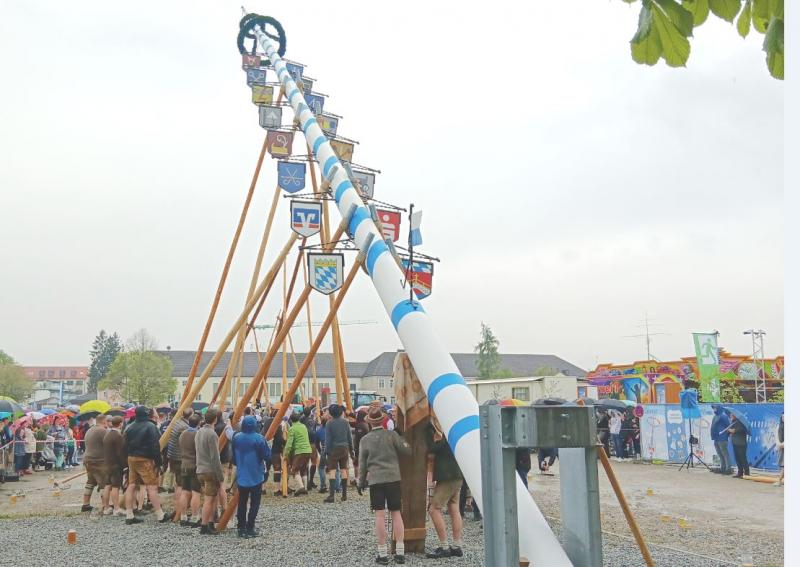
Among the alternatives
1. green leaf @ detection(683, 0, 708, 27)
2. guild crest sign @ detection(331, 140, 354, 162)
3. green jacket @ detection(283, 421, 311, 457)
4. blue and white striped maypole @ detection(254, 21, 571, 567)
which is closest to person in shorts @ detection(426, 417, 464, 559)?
blue and white striped maypole @ detection(254, 21, 571, 567)

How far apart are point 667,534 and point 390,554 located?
141 inches

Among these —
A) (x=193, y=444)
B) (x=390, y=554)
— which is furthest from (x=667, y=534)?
(x=193, y=444)

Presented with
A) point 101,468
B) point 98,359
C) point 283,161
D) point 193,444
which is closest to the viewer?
point 193,444

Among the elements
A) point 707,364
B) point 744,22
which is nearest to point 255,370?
point 707,364

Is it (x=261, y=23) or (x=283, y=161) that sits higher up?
(x=261, y=23)

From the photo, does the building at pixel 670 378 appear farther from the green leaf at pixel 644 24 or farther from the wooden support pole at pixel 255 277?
the green leaf at pixel 644 24

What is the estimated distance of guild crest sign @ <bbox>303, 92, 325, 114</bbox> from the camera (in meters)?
14.9

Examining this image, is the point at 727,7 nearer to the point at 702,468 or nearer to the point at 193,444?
the point at 193,444

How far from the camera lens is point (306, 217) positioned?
10867mm

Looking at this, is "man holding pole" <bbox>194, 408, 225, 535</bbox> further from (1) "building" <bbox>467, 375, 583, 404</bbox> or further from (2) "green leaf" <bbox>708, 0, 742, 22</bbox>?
(1) "building" <bbox>467, 375, 583, 404</bbox>

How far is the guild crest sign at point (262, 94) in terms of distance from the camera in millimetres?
15641

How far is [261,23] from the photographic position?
1744 centimetres

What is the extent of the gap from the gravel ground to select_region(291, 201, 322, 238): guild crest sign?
424 centimetres

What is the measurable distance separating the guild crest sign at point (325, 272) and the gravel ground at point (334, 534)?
3.18 metres
